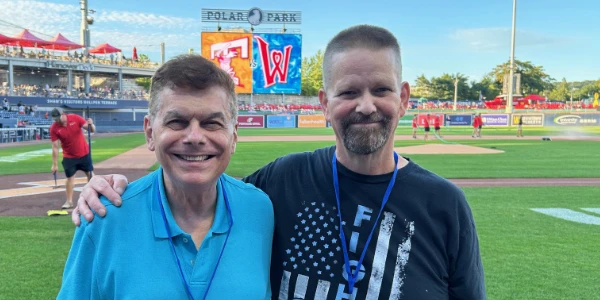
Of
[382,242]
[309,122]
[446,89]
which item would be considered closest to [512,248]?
[382,242]

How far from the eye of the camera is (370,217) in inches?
79.4

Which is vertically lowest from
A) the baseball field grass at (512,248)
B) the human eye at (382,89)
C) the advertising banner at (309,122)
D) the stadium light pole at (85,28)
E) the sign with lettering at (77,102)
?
the baseball field grass at (512,248)

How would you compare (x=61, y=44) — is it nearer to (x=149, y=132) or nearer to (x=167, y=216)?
(x=149, y=132)

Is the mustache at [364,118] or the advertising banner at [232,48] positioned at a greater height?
the advertising banner at [232,48]

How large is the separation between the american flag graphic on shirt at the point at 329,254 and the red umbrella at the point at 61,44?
6504 cm

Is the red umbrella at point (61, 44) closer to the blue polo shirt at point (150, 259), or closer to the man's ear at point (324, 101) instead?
the man's ear at point (324, 101)

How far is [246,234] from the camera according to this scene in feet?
6.30

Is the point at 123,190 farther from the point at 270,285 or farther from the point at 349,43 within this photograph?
the point at 349,43

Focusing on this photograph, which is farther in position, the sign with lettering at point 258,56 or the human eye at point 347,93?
the sign with lettering at point 258,56

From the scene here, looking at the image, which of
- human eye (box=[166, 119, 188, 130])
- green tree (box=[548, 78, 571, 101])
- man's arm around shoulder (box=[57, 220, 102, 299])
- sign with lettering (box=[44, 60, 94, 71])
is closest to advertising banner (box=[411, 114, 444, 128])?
sign with lettering (box=[44, 60, 94, 71])

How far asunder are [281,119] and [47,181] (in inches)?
1454

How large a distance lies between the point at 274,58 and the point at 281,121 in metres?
13.1

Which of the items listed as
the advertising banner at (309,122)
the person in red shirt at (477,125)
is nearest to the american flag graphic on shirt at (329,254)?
the person in red shirt at (477,125)

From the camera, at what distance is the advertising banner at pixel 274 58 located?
36.8 meters
